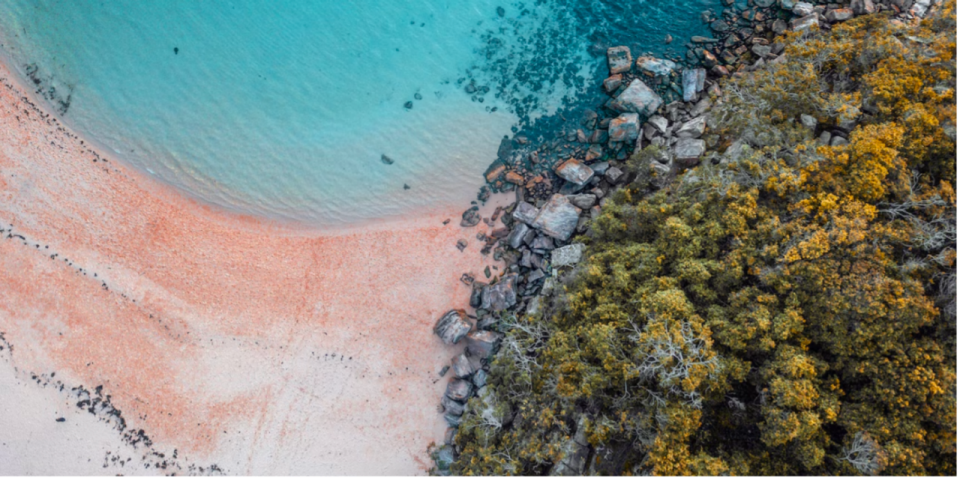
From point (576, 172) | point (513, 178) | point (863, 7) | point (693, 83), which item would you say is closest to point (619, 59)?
point (693, 83)

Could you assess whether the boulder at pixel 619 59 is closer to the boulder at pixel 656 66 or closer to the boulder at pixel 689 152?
the boulder at pixel 656 66

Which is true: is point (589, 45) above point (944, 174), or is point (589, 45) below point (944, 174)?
above

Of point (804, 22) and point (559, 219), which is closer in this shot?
point (559, 219)

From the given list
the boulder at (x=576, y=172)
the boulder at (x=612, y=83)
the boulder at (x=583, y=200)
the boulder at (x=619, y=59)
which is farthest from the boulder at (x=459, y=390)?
the boulder at (x=619, y=59)

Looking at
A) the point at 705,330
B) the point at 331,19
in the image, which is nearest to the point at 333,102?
the point at 331,19

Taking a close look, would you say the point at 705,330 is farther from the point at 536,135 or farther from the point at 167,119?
the point at 167,119

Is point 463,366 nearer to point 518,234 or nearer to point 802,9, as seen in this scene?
point 518,234
